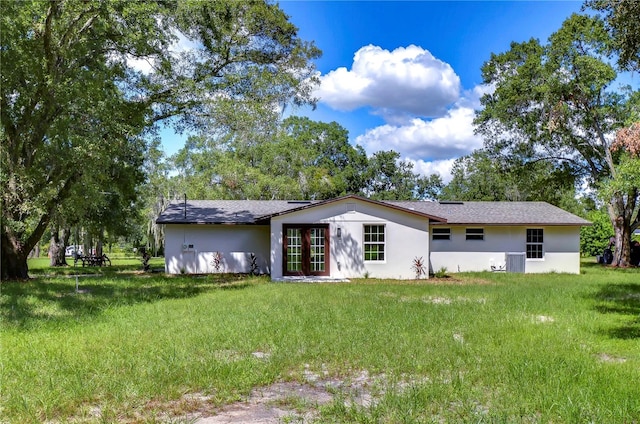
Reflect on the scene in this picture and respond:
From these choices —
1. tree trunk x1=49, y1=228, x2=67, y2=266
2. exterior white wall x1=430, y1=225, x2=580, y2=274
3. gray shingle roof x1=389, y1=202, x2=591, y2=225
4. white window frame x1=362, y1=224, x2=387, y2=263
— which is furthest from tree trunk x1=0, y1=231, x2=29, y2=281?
gray shingle roof x1=389, y1=202, x2=591, y2=225

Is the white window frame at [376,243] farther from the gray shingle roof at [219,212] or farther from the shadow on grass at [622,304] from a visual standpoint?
the shadow on grass at [622,304]

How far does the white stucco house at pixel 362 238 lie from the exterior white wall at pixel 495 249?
0.05 meters

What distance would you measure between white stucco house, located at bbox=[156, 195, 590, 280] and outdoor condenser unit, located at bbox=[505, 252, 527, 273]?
1.7 inches

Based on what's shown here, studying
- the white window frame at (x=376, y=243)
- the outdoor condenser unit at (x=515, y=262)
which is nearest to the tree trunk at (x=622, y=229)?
the outdoor condenser unit at (x=515, y=262)

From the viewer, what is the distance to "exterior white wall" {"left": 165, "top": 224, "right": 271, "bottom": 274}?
19766 millimetres

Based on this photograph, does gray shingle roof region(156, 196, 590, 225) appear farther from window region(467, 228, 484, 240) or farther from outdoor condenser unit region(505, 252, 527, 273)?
outdoor condenser unit region(505, 252, 527, 273)

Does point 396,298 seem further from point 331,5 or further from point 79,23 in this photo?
point 79,23

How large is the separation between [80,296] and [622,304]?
12.8 meters

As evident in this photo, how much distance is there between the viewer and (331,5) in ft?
49.5

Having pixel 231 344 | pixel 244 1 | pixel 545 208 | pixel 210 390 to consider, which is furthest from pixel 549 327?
pixel 545 208

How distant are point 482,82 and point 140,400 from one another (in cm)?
2636

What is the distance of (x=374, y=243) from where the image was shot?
17.6 m

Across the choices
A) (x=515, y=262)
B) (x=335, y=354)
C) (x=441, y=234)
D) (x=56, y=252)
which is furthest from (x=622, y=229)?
(x=56, y=252)

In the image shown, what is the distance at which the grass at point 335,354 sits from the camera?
4207 millimetres
